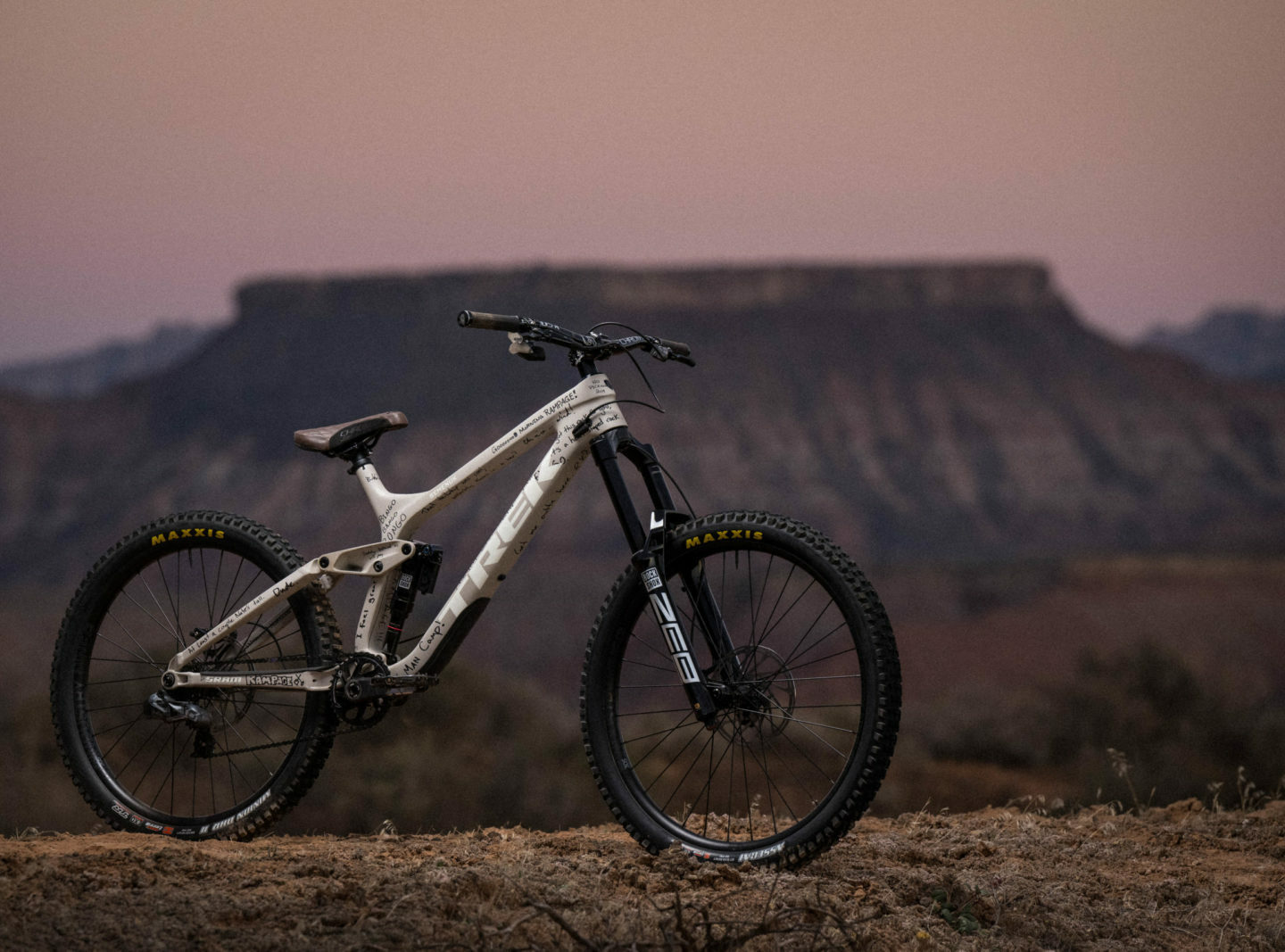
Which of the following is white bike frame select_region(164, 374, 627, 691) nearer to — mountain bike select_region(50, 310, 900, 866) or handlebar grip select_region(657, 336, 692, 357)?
mountain bike select_region(50, 310, 900, 866)

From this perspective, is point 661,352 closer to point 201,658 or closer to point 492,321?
point 492,321

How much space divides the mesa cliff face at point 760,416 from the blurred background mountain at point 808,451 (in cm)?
20

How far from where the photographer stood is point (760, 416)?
73938 millimetres

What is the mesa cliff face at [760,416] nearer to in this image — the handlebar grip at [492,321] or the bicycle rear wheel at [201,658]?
the bicycle rear wheel at [201,658]

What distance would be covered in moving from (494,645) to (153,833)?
144 ft

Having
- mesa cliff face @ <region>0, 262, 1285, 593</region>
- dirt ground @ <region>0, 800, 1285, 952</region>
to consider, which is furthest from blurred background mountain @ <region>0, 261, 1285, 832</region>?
dirt ground @ <region>0, 800, 1285, 952</region>

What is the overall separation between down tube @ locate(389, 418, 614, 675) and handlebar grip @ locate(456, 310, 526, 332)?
1.34 feet

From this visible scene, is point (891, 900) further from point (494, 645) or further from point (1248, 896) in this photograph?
point (494, 645)

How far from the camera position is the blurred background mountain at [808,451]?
5009cm

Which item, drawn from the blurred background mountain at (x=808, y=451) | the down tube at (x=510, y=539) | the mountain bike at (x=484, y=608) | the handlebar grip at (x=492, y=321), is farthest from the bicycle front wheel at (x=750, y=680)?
the blurred background mountain at (x=808, y=451)

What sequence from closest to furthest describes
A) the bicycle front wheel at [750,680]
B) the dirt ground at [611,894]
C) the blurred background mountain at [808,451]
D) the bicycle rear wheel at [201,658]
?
the dirt ground at [611,894]
the bicycle front wheel at [750,680]
the bicycle rear wheel at [201,658]
the blurred background mountain at [808,451]

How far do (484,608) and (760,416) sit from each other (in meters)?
69.8

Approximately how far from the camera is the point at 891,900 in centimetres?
431

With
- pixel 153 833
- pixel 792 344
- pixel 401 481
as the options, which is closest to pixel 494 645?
pixel 401 481
